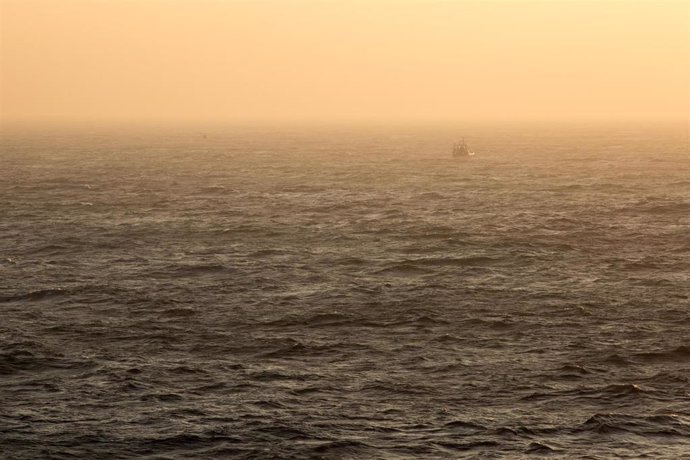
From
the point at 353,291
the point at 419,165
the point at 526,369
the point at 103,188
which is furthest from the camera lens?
the point at 419,165

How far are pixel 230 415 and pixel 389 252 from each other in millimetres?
43539

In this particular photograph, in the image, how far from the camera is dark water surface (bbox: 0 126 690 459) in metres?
40.7

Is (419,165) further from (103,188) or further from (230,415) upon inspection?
(230,415)

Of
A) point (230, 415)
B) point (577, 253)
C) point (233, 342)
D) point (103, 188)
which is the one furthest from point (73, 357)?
point (103, 188)

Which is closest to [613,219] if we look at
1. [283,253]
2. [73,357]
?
[283,253]

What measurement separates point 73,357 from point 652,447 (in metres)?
28.1

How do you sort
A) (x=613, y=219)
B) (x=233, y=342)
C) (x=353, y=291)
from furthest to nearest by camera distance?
(x=613, y=219) < (x=353, y=291) < (x=233, y=342)

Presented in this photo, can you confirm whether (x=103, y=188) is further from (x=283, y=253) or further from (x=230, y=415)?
(x=230, y=415)

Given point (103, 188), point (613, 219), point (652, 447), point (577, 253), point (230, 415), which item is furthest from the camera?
point (103, 188)

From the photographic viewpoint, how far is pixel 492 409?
43.3m

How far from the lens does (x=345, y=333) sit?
5656cm

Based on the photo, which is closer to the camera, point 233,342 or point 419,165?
point 233,342

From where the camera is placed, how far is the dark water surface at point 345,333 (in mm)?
40688

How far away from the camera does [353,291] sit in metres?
68.1
